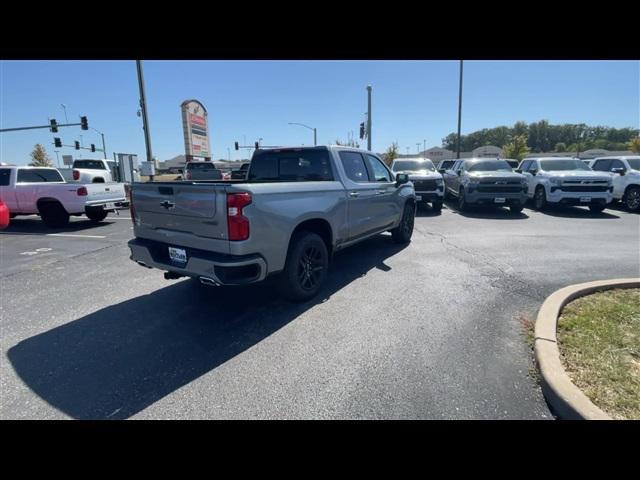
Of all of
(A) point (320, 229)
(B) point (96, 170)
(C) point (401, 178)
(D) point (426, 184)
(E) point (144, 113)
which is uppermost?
(E) point (144, 113)

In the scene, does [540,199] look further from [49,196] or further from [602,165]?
[49,196]

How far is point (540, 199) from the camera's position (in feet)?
39.7

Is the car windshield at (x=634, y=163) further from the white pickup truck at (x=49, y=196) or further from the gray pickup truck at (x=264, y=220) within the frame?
the white pickup truck at (x=49, y=196)

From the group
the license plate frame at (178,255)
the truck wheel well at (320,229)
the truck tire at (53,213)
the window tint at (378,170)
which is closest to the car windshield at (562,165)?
the window tint at (378,170)

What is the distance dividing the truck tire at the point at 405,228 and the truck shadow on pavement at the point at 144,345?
9.15 ft

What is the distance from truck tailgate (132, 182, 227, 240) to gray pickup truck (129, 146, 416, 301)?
0.03 ft

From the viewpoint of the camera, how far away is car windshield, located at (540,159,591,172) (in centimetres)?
1219

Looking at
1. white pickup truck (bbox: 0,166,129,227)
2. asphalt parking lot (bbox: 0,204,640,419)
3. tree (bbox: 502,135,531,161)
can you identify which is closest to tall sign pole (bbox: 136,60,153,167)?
white pickup truck (bbox: 0,166,129,227)

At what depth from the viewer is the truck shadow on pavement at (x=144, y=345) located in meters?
2.54

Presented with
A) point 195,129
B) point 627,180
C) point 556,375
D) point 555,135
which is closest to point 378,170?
point 556,375

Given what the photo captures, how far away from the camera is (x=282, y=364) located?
2.94m

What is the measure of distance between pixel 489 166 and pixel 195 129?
104 ft
